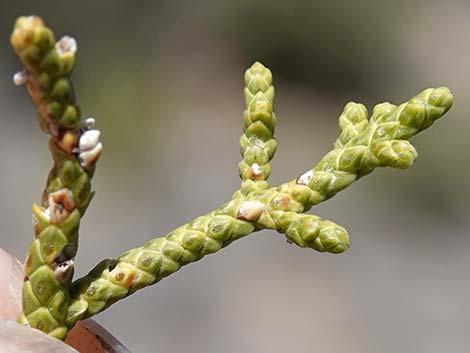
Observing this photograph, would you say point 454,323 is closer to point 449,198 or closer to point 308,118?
point 449,198

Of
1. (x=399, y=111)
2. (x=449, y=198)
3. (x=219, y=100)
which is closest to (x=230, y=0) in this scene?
(x=219, y=100)

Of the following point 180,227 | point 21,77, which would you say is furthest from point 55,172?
point 180,227

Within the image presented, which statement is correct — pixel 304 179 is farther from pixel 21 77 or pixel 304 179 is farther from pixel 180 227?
pixel 21 77

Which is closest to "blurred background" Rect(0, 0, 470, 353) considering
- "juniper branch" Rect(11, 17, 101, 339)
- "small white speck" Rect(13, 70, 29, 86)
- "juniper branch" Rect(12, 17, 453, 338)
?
"juniper branch" Rect(12, 17, 453, 338)

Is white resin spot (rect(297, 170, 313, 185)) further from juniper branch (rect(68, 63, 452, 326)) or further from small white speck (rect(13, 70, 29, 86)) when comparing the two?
small white speck (rect(13, 70, 29, 86))

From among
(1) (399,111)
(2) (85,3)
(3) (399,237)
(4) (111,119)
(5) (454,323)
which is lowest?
(5) (454,323)

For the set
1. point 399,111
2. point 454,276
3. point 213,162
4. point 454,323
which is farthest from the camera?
point 213,162
